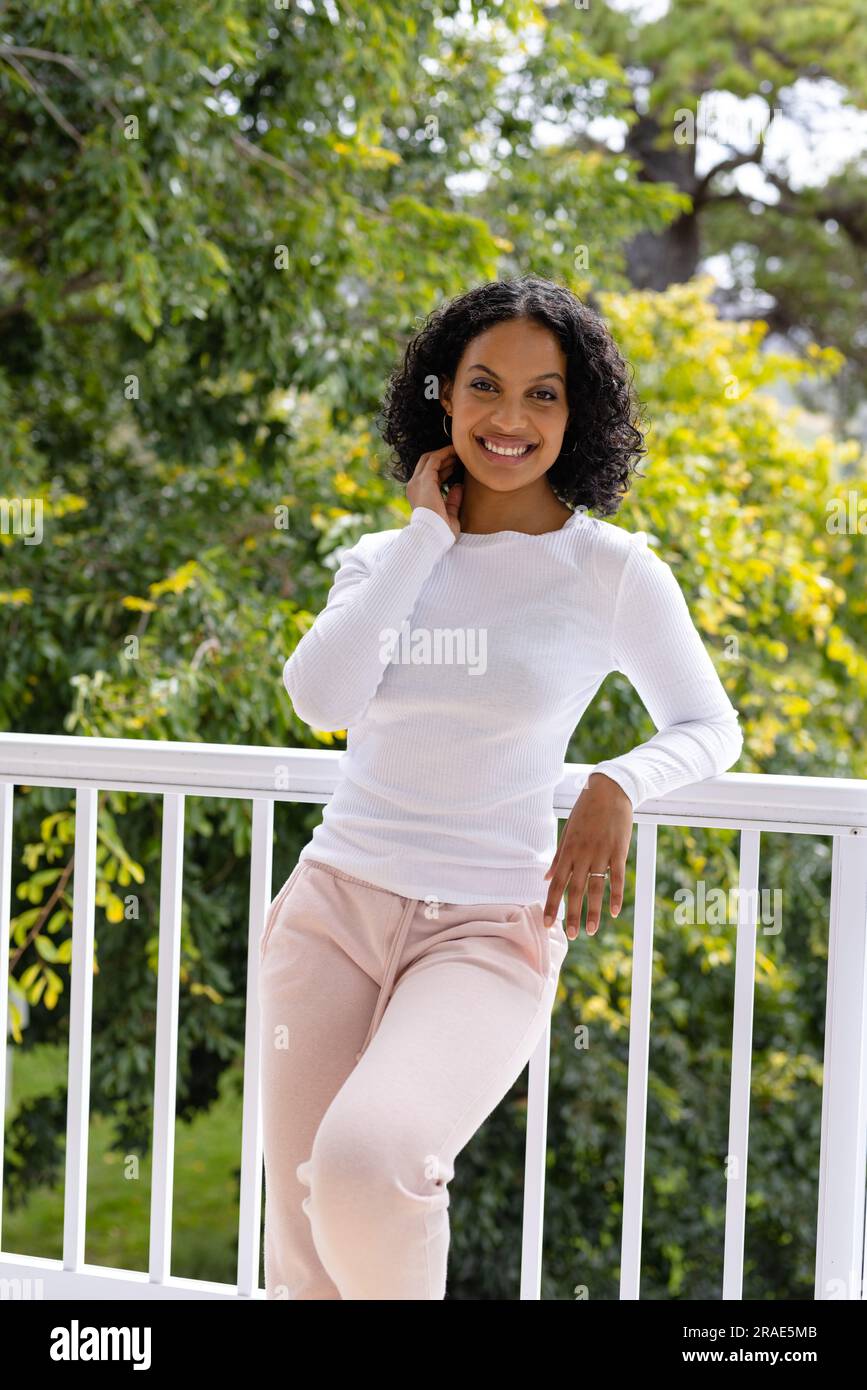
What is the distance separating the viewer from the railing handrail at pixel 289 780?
1.64m

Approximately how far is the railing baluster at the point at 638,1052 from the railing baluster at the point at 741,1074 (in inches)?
4.5

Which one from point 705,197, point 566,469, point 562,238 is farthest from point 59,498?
point 705,197

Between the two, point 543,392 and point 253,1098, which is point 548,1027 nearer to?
point 253,1098

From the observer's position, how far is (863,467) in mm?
5672

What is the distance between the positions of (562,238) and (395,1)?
1223mm

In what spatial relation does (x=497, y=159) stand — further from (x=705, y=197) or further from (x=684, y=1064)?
(x=705, y=197)

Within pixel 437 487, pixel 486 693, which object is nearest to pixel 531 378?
pixel 437 487

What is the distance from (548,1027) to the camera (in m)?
1.61

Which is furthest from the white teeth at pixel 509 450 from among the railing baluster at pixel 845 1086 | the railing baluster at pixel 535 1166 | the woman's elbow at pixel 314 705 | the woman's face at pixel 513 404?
the railing baluster at pixel 535 1166

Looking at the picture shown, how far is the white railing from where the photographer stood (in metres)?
1.67

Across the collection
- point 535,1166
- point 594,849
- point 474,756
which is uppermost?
point 474,756

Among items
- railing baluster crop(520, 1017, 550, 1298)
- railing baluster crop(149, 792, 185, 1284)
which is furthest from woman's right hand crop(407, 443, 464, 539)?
railing baluster crop(520, 1017, 550, 1298)

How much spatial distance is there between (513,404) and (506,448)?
51mm

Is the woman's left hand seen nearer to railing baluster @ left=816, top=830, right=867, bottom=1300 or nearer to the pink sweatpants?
the pink sweatpants
